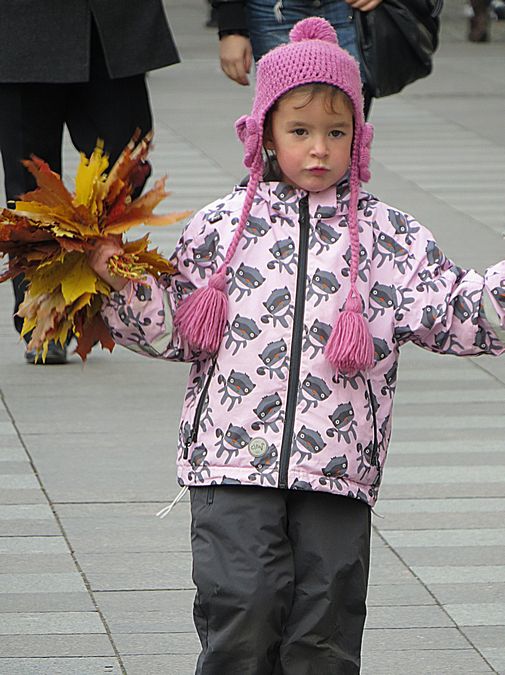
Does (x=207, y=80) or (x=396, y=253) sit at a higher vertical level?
(x=396, y=253)

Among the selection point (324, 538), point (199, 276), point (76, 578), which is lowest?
point (76, 578)

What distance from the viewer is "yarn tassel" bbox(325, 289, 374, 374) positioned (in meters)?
3.18

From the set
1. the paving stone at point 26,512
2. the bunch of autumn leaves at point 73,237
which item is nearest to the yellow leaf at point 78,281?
the bunch of autumn leaves at point 73,237

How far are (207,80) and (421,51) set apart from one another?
10922 mm

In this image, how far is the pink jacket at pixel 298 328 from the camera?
3230mm

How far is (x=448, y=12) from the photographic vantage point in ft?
79.4

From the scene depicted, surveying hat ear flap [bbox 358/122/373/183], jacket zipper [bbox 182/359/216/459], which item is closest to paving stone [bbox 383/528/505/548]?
jacket zipper [bbox 182/359/216/459]

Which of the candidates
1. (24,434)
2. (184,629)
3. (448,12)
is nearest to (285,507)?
(184,629)

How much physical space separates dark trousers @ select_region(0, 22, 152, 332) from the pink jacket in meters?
2.94

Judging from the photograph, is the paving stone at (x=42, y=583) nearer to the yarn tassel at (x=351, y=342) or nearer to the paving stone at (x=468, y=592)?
the paving stone at (x=468, y=592)

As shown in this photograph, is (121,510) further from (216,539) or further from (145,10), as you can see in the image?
(145,10)

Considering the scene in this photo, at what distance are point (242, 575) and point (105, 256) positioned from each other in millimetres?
657

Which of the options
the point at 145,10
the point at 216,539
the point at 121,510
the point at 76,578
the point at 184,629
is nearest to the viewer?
the point at 216,539

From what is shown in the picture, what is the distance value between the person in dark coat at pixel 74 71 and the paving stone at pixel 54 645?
2.45 metres
